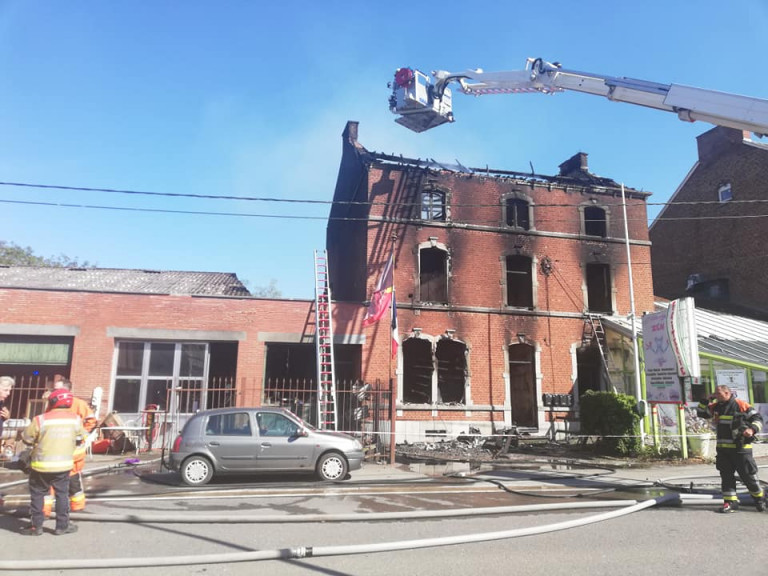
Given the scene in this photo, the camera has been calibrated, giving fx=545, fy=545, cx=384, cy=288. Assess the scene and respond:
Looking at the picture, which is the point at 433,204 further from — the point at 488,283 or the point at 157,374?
the point at 157,374

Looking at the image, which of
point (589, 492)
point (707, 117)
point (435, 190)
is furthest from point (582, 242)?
point (589, 492)

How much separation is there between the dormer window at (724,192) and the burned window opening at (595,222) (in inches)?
361

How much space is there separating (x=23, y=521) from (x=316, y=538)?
12.3 ft

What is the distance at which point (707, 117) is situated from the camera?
1030 cm

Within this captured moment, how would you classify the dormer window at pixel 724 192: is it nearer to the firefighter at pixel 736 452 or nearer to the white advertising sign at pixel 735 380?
the white advertising sign at pixel 735 380

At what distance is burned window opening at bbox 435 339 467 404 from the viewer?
18469mm

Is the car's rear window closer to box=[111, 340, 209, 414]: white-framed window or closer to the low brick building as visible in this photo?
the low brick building

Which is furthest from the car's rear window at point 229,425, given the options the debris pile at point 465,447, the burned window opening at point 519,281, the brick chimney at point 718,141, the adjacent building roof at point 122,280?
the brick chimney at point 718,141

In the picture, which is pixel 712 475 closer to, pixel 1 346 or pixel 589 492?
pixel 589 492

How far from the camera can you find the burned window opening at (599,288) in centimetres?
2023

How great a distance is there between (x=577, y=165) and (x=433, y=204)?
765cm

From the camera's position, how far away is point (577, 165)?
74.6 feet

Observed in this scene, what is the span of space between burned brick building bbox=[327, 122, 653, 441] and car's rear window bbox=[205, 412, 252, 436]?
24.4 feet

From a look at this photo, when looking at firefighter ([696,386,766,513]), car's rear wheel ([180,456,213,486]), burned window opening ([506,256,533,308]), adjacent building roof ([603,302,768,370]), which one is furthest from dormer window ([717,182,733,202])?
car's rear wheel ([180,456,213,486])
